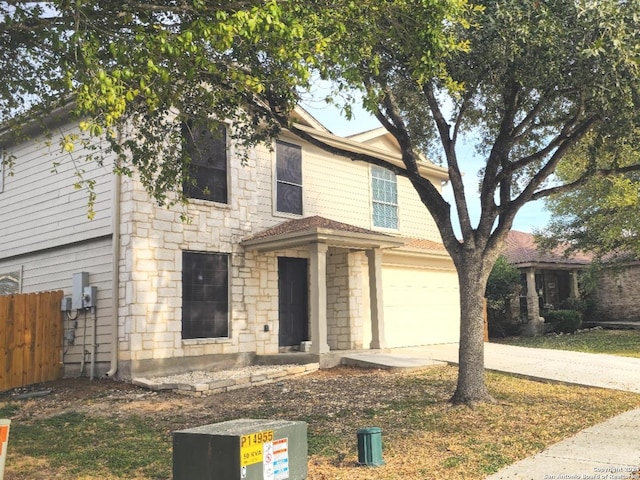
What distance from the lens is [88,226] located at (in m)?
13.6

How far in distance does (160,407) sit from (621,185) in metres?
14.0

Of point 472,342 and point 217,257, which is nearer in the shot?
point 472,342

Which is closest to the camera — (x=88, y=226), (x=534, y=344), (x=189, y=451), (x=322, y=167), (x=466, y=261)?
(x=189, y=451)

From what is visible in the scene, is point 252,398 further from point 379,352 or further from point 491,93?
point 491,93

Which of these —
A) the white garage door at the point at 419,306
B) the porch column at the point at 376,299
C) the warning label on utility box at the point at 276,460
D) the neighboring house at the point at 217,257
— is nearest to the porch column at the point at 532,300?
the white garage door at the point at 419,306

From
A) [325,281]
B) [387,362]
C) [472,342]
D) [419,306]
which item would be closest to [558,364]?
[387,362]

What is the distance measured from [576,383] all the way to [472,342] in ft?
12.3

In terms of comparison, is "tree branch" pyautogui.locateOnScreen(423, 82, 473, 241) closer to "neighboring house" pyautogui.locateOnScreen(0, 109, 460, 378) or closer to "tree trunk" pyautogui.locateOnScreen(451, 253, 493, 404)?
"tree trunk" pyautogui.locateOnScreen(451, 253, 493, 404)

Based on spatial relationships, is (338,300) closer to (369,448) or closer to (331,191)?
(331,191)

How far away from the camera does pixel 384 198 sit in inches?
747

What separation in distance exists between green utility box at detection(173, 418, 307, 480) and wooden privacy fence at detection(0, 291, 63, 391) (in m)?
9.44

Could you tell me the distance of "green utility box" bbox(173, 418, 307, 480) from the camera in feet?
14.1

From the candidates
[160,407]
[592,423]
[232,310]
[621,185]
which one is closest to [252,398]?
[160,407]

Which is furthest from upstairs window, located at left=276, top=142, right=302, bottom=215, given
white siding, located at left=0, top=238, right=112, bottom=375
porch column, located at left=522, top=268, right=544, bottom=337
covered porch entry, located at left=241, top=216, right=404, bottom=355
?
porch column, located at left=522, top=268, right=544, bottom=337
